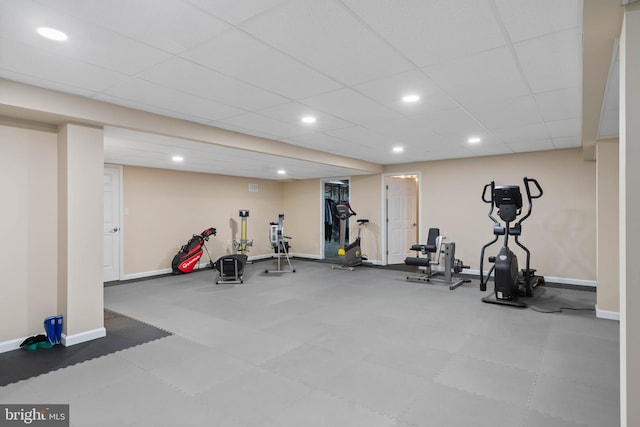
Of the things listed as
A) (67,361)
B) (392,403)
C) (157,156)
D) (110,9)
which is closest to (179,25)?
(110,9)

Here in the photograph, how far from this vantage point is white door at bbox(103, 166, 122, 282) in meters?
6.29

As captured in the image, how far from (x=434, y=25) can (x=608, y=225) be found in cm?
378

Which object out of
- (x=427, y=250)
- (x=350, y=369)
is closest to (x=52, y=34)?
(x=350, y=369)

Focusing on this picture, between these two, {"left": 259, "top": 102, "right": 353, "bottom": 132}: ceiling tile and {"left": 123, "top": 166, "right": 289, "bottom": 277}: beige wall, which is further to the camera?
{"left": 123, "top": 166, "right": 289, "bottom": 277}: beige wall

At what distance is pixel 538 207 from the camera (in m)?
6.16

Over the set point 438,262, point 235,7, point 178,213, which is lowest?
point 438,262

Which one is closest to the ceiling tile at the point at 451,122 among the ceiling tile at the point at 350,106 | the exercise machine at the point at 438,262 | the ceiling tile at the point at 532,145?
the ceiling tile at the point at 350,106

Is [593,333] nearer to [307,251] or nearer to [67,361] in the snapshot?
[67,361]

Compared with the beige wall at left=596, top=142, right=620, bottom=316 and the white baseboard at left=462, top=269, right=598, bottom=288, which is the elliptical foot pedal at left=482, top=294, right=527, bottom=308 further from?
the white baseboard at left=462, top=269, right=598, bottom=288

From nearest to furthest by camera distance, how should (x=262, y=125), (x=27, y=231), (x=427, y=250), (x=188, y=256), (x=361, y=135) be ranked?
(x=27, y=231)
(x=262, y=125)
(x=361, y=135)
(x=427, y=250)
(x=188, y=256)

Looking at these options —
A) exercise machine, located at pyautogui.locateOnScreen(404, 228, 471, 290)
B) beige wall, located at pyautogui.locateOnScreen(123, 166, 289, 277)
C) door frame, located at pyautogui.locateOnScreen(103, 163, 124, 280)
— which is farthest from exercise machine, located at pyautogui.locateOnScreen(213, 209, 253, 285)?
exercise machine, located at pyautogui.locateOnScreen(404, 228, 471, 290)

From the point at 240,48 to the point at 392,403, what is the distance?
264 cm

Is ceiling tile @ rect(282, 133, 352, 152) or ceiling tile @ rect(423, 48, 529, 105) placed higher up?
ceiling tile @ rect(282, 133, 352, 152)

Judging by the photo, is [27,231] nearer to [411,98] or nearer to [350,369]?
[350,369]
